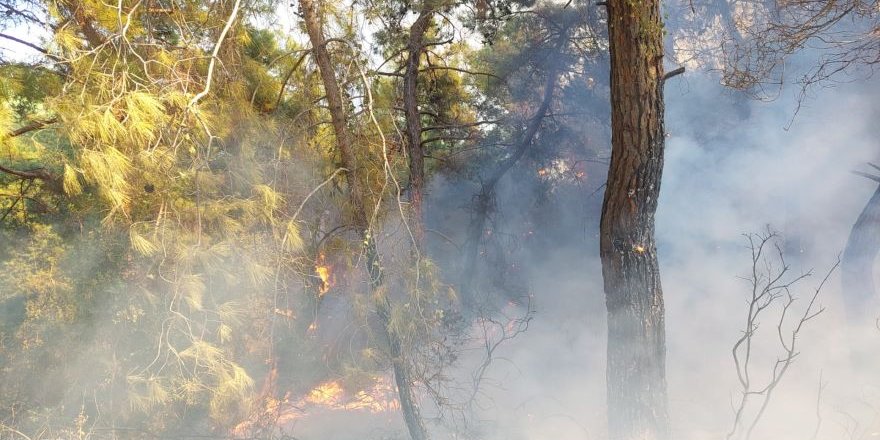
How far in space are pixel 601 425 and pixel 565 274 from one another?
2679 millimetres

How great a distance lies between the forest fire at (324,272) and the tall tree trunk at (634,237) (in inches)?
109

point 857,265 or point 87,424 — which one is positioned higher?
point 857,265

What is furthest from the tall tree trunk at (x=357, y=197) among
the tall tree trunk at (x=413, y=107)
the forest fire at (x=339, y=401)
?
the forest fire at (x=339, y=401)

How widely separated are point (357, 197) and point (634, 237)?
222cm

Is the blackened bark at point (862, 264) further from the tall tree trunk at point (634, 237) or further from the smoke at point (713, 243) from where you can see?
the tall tree trunk at point (634, 237)

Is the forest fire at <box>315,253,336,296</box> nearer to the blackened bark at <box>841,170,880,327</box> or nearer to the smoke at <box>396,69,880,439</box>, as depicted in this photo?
the smoke at <box>396,69,880,439</box>

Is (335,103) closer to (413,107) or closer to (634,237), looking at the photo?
(413,107)

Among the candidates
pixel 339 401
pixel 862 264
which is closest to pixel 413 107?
pixel 339 401

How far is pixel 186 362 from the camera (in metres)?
4.47

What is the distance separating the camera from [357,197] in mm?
4551

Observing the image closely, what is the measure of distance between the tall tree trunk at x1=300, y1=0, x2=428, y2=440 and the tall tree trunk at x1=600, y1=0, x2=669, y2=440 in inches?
70.1

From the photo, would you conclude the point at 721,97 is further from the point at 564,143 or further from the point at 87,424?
the point at 87,424

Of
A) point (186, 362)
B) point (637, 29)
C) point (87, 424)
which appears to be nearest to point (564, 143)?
point (637, 29)

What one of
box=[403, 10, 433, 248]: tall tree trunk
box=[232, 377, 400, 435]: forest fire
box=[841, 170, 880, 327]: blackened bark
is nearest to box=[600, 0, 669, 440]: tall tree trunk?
box=[403, 10, 433, 248]: tall tree trunk
